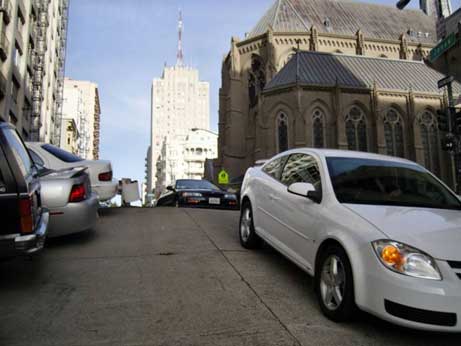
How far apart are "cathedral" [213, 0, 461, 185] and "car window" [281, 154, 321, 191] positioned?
1150 inches

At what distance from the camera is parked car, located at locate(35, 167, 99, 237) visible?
5648mm

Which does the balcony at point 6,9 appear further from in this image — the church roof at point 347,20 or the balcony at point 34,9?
the church roof at point 347,20

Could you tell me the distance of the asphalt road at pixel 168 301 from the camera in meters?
3.13

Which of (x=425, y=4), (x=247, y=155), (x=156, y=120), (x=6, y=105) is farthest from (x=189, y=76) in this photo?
(x=6, y=105)

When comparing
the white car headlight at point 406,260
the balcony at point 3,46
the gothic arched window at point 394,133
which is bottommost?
the white car headlight at point 406,260

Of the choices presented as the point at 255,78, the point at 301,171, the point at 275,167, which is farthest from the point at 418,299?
the point at 255,78

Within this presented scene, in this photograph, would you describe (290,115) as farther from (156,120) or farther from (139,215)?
(156,120)

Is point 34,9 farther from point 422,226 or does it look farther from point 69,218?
point 422,226

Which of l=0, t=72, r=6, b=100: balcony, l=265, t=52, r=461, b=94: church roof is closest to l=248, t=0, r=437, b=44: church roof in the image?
l=265, t=52, r=461, b=94: church roof

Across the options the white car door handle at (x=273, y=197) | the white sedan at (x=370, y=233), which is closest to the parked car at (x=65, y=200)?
the white sedan at (x=370, y=233)

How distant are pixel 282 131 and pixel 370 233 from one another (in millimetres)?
32696

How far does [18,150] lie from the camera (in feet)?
13.1

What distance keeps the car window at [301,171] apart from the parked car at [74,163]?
414 cm

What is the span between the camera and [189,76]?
140125 millimetres
